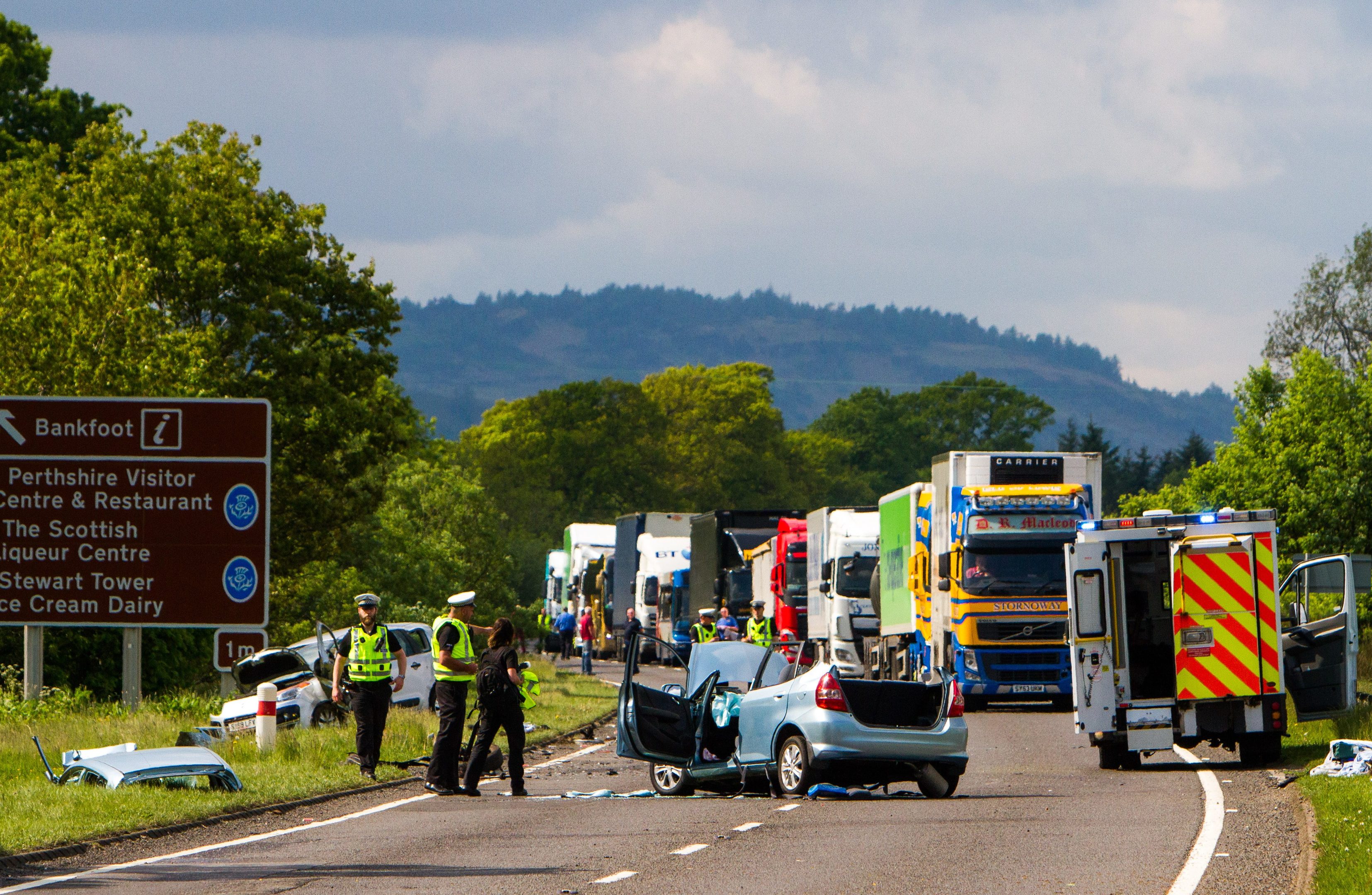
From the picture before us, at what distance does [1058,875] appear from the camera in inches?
395

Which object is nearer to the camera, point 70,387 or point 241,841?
point 241,841

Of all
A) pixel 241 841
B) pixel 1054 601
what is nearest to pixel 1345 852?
pixel 241 841

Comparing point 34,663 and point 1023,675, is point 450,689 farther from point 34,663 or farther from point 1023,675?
point 1023,675

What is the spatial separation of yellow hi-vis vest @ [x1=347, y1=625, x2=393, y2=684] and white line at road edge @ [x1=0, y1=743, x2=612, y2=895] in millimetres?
1571

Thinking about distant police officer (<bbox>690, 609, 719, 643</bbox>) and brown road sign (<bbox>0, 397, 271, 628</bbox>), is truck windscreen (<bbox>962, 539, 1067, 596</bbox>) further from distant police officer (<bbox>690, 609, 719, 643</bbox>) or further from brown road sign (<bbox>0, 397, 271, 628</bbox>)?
brown road sign (<bbox>0, 397, 271, 628</bbox>)

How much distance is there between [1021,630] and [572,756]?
7665 millimetres

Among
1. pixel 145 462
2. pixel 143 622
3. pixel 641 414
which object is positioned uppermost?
pixel 641 414

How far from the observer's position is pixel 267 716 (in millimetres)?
19109

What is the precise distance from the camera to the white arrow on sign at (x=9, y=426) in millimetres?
22203

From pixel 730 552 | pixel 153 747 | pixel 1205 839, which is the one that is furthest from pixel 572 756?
pixel 730 552

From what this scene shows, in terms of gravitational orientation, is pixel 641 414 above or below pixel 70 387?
above

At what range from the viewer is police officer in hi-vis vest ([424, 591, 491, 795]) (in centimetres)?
1602

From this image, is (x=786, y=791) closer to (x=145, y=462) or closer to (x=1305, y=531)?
(x=145, y=462)

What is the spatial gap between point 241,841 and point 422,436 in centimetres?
4615
